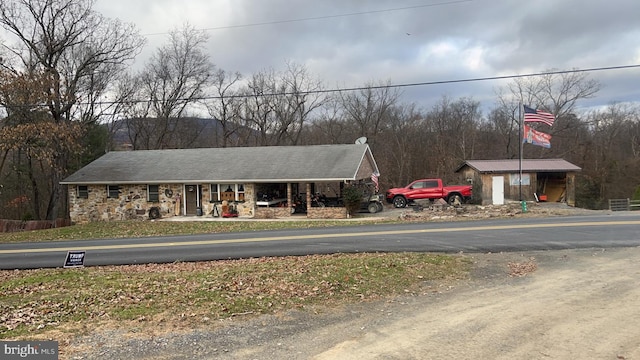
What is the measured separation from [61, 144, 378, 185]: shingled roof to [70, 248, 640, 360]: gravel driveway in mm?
17946

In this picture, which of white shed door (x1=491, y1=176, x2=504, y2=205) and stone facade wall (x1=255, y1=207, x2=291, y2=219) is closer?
stone facade wall (x1=255, y1=207, x2=291, y2=219)

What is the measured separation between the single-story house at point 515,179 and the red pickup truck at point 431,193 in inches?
45.9

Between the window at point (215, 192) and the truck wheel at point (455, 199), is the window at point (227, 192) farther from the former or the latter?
the truck wheel at point (455, 199)

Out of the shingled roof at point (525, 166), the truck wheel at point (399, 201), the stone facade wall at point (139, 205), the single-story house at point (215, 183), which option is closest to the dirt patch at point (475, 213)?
the truck wheel at point (399, 201)

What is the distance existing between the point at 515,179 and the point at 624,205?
1047 cm

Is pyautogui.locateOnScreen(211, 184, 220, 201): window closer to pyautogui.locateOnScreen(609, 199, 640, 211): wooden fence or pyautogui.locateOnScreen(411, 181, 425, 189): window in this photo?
pyautogui.locateOnScreen(411, 181, 425, 189): window

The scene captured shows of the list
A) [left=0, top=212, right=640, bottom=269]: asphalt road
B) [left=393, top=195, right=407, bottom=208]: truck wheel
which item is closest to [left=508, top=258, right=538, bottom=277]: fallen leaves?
[left=0, top=212, right=640, bottom=269]: asphalt road

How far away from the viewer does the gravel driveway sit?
5078 millimetres

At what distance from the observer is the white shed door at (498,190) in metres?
28.0

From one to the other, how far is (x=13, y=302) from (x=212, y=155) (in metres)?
23.8

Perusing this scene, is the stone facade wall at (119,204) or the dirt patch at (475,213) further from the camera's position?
the stone facade wall at (119,204)

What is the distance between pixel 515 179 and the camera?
28.7m

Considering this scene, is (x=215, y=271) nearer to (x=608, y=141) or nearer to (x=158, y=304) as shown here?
(x=158, y=304)

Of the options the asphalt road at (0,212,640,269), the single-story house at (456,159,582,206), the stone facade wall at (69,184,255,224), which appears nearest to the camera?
the asphalt road at (0,212,640,269)
